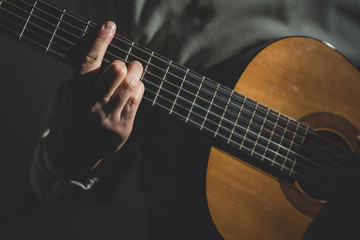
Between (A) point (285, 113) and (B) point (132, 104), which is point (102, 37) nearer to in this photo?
(B) point (132, 104)

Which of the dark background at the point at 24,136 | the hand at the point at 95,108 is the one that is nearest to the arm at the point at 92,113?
the hand at the point at 95,108

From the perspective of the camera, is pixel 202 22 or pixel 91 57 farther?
pixel 202 22

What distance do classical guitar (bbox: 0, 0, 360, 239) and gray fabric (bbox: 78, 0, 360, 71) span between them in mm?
125

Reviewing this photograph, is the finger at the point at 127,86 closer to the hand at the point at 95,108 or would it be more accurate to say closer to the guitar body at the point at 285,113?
the hand at the point at 95,108

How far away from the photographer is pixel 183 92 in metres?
0.54

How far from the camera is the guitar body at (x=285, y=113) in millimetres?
582

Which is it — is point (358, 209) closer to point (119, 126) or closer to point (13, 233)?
point (119, 126)

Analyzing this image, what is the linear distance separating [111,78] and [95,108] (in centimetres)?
9

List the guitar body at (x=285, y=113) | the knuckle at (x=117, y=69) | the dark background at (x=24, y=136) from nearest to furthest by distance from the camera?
the knuckle at (x=117, y=69) < the guitar body at (x=285, y=113) < the dark background at (x=24, y=136)

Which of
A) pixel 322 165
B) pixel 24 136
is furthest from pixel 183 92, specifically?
pixel 24 136

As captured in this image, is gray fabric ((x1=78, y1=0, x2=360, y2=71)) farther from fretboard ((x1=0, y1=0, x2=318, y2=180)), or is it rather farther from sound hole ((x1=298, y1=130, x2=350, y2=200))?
sound hole ((x1=298, y1=130, x2=350, y2=200))

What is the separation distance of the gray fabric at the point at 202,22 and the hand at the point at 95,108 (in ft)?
0.79

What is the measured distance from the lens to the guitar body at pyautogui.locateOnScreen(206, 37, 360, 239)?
0.58 meters

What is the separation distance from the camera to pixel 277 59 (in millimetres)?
642
